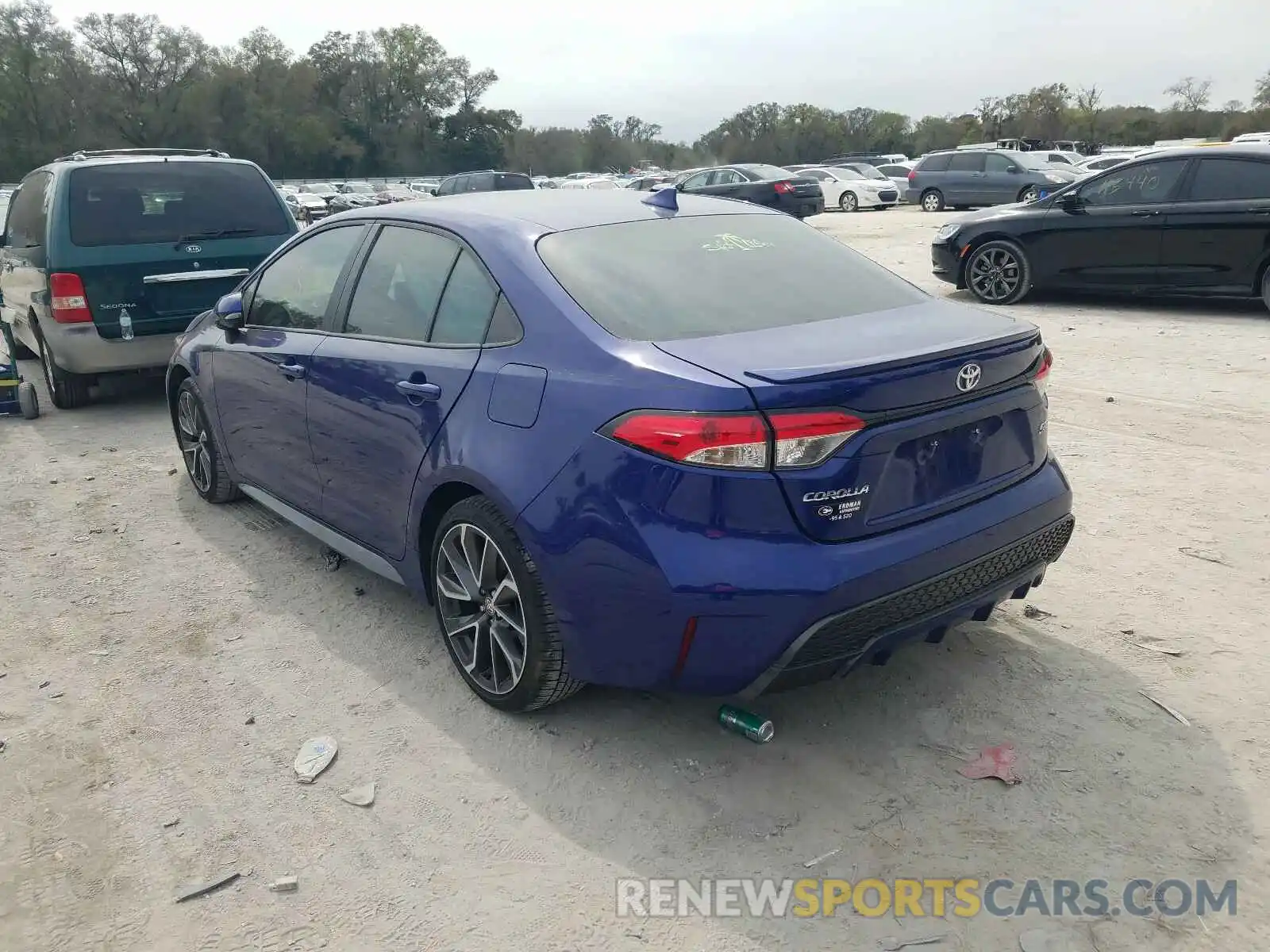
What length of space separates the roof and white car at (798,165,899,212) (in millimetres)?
27222

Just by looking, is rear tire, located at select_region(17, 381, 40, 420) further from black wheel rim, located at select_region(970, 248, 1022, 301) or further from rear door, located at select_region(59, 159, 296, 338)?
black wheel rim, located at select_region(970, 248, 1022, 301)

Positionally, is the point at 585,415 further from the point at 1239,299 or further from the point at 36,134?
the point at 36,134

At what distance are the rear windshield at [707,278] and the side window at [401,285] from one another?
0.50 m

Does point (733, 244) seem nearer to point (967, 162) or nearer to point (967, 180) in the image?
point (967, 180)

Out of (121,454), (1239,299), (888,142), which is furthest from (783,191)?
(888,142)

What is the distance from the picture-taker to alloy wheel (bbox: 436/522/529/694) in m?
3.19

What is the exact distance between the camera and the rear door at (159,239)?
7.27m

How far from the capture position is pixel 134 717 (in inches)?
136

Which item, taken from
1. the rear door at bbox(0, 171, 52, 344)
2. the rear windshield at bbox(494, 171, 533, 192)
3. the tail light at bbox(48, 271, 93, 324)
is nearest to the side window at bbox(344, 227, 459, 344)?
the tail light at bbox(48, 271, 93, 324)

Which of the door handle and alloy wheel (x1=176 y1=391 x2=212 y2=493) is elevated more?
the door handle

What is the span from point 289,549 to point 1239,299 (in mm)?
10651

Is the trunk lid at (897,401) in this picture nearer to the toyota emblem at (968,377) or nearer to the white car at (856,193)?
the toyota emblem at (968,377)

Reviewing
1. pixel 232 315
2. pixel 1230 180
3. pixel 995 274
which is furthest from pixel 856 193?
pixel 232 315

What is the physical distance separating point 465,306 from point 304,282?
1.39 m
